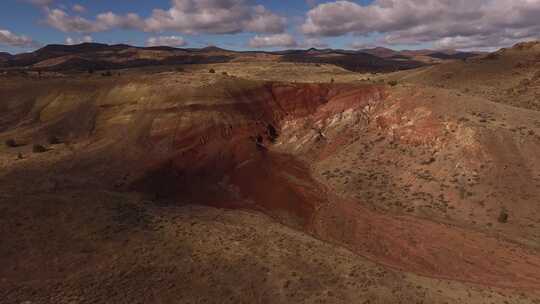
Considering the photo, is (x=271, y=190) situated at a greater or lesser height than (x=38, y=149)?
lesser

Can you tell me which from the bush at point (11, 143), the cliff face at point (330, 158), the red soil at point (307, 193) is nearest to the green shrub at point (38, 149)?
the cliff face at point (330, 158)

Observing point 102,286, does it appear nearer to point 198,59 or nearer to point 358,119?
point 358,119

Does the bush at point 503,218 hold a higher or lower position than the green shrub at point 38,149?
lower

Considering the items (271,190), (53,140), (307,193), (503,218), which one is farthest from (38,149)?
(503,218)

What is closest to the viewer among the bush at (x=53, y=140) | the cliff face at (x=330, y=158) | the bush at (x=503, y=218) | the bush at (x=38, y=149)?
the cliff face at (x=330, y=158)

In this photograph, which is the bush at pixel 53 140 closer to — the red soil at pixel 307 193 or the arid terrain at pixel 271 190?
the arid terrain at pixel 271 190

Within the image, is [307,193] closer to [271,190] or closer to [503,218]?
[271,190]

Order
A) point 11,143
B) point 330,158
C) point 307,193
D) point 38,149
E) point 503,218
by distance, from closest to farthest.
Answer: point 503,218
point 307,193
point 38,149
point 330,158
point 11,143

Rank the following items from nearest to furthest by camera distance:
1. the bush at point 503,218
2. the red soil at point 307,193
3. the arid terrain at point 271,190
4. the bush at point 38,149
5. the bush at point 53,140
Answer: the arid terrain at point 271,190
the red soil at point 307,193
the bush at point 503,218
the bush at point 38,149
the bush at point 53,140

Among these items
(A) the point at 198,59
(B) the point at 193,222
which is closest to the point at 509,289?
(B) the point at 193,222
